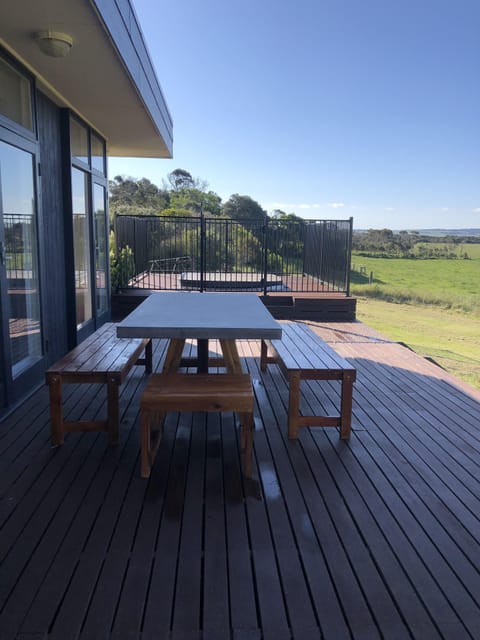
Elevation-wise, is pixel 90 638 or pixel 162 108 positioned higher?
pixel 162 108

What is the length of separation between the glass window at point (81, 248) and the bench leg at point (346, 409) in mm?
3127

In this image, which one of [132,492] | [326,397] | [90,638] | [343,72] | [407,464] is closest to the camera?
[90,638]

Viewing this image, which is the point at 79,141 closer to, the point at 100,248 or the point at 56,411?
the point at 100,248

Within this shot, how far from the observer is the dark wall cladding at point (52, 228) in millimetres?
3861

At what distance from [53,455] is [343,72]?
20.0 metres

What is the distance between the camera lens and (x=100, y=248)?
6004 mm

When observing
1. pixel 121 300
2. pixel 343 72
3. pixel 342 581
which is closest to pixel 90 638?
pixel 342 581

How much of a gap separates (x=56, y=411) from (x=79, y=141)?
3396mm

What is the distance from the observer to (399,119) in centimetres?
2481

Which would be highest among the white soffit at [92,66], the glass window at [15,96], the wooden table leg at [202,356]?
the white soffit at [92,66]

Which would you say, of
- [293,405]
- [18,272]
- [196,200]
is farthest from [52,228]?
[196,200]

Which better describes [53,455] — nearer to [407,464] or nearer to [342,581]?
[342,581]

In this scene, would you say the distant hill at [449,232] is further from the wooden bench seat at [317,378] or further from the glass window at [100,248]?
the wooden bench seat at [317,378]

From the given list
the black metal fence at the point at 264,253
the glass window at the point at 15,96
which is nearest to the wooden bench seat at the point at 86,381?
the glass window at the point at 15,96
